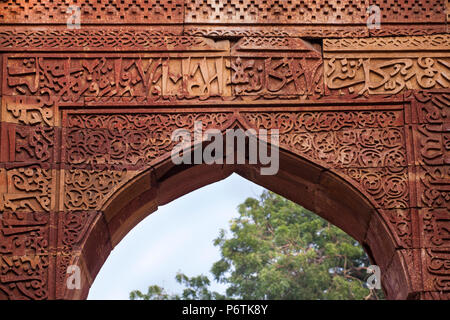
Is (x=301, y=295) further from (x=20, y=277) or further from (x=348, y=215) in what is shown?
(x=20, y=277)

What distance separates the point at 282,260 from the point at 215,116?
1087cm

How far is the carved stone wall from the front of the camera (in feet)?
22.6

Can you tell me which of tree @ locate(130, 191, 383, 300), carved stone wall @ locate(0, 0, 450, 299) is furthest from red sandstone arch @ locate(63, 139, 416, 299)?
tree @ locate(130, 191, 383, 300)

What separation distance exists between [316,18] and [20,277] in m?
3.28

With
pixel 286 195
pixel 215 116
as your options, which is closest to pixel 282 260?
pixel 286 195

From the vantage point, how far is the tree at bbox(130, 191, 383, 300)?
687 inches

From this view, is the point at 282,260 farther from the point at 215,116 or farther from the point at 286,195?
the point at 215,116

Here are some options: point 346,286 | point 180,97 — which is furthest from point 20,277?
point 346,286

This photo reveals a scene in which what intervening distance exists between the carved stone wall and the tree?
9415 mm

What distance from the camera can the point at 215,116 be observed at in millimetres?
7262

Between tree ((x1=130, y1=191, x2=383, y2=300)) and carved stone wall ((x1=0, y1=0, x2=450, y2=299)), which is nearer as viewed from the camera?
carved stone wall ((x1=0, y1=0, x2=450, y2=299))

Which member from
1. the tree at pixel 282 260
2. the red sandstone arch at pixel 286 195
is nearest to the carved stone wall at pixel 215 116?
the red sandstone arch at pixel 286 195

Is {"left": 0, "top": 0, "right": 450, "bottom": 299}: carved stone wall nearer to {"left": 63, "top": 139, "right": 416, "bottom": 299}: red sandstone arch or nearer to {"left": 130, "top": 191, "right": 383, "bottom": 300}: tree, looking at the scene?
{"left": 63, "top": 139, "right": 416, "bottom": 299}: red sandstone arch

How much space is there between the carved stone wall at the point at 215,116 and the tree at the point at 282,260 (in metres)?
9.42
